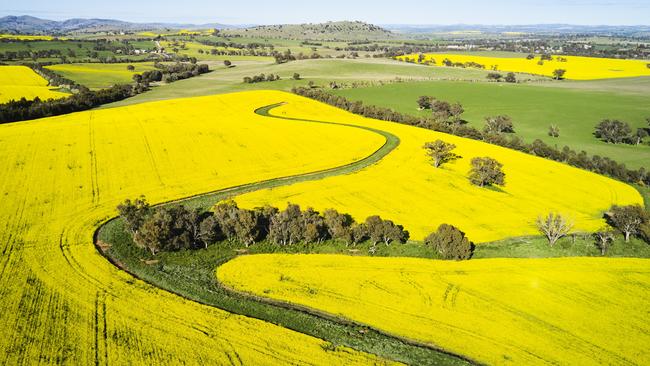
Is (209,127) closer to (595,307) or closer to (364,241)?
(364,241)

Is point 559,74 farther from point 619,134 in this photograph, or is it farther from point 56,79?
point 56,79

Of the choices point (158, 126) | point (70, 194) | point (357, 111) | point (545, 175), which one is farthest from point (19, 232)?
point (357, 111)

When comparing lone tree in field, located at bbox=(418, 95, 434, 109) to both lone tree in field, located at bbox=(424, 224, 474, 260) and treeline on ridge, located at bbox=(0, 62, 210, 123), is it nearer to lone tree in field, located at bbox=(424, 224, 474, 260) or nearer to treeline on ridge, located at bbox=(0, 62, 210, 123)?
treeline on ridge, located at bbox=(0, 62, 210, 123)

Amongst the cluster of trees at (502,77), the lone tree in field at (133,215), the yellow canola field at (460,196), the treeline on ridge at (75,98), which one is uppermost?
the cluster of trees at (502,77)

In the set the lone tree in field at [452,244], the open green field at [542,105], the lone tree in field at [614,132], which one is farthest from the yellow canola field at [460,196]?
the lone tree in field at [614,132]

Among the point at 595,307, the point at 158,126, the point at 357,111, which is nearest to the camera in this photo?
the point at 595,307

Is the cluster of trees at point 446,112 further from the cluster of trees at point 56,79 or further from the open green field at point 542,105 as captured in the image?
the cluster of trees at point 56,79
